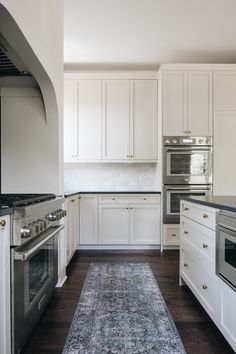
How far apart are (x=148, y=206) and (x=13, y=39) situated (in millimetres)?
3086

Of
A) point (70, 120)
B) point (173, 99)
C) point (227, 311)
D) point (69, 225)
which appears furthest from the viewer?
point (70, 120)

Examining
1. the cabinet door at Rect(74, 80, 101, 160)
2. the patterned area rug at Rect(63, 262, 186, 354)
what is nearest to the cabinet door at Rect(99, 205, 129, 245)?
the cabinet door at Rect(74, 80, 101, 160)

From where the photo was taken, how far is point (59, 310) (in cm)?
240

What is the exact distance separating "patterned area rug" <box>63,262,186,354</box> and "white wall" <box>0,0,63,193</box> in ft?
3.52

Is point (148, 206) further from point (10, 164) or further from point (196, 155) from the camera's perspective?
point (10, 164)

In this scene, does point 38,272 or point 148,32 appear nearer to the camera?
point 38,272

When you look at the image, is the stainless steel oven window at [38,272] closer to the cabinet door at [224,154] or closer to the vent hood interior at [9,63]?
the vent hood interior at [9,63]

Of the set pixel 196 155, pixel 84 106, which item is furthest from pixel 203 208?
pixel 84 106

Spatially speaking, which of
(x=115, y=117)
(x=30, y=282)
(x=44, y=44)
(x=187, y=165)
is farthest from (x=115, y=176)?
(x=30, y=282)

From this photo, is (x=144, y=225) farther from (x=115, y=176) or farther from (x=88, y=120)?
(x=88, y=120)

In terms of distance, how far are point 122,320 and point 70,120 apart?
3217 millimetres

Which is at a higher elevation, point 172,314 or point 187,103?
point 187,103

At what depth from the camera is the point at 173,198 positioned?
14.3ft

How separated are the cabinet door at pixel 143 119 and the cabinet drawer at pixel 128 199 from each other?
2.10ft
